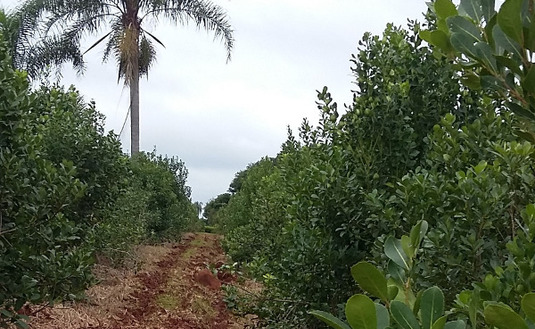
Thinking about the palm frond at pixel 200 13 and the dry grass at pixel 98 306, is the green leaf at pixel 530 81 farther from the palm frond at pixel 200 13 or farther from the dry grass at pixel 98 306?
the palm frond at pixel 200 13

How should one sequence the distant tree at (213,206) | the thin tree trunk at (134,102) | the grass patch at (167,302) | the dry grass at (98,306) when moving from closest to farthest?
the dry grass at (98,306) < the grass patch at (167,302) < the thin tree trunk at (134,102) < the distant tree at (213,206)

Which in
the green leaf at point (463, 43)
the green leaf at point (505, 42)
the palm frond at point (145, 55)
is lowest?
the green leaf at point (505, 42)

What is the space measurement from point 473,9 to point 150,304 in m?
10.00

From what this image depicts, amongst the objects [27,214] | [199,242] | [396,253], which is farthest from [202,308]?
[199,242]

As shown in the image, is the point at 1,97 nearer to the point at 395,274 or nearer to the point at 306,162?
the point at 306,162

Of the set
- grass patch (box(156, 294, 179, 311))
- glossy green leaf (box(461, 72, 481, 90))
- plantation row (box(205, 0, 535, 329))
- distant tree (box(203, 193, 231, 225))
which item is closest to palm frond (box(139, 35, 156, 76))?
grass patch (box(156, 294, 179, 311))

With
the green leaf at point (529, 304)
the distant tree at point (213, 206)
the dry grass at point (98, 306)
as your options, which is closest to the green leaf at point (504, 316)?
the green leaf at point (529, 304)

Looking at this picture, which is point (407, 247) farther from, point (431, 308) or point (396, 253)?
point (431, 308)

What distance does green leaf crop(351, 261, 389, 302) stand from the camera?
0.85 meters

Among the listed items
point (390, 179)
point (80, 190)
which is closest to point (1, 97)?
point (80, 190)

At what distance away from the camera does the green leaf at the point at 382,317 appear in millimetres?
817

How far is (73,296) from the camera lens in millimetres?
4324

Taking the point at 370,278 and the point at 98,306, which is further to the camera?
the point at 98,306

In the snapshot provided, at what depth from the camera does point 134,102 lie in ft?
56.5
